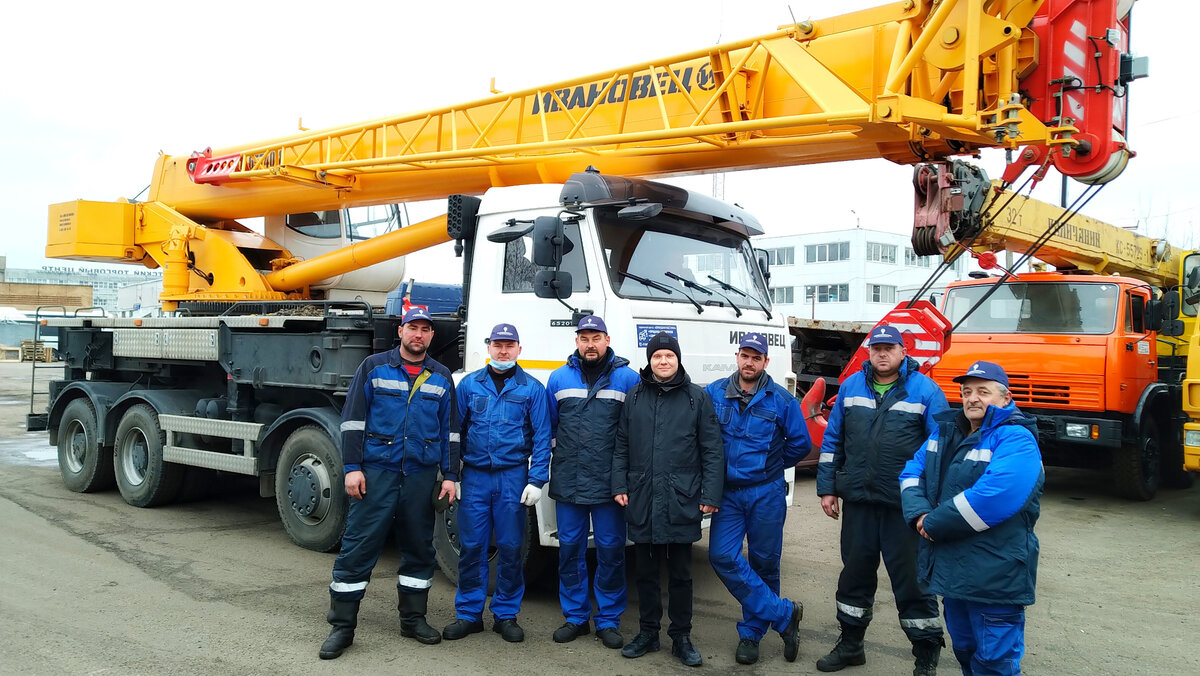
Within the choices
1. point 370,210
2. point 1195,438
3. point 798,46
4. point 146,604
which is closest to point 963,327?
point 1195,438

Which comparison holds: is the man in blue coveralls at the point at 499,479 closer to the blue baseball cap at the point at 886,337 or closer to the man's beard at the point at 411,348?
the man's beard at the point at 411,348

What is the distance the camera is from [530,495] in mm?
4750

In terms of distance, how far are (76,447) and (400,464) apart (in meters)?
6.23

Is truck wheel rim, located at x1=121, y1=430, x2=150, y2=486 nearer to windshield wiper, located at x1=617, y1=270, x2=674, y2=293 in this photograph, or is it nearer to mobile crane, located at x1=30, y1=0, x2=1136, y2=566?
mobile crane, located at x1=30, y1=0, x2=1136, y2=566

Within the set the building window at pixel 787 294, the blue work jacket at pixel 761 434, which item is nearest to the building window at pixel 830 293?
the building window at pixel 787 294

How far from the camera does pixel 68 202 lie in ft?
30.8

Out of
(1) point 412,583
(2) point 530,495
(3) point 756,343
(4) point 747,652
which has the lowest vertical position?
(4) point 747,652

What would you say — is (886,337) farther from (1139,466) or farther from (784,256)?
(784,256)

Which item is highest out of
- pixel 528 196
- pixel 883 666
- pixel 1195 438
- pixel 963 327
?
pixel 528 196

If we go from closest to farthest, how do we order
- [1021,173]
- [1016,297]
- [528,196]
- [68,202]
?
[1021,173] < [528,196] < [68,202] < [1016,297]

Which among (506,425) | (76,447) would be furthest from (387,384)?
(76,447)

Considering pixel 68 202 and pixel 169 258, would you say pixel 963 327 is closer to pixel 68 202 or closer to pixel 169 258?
pixel 169 258

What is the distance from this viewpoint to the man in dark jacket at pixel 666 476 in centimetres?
449

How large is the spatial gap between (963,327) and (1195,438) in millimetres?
2789
